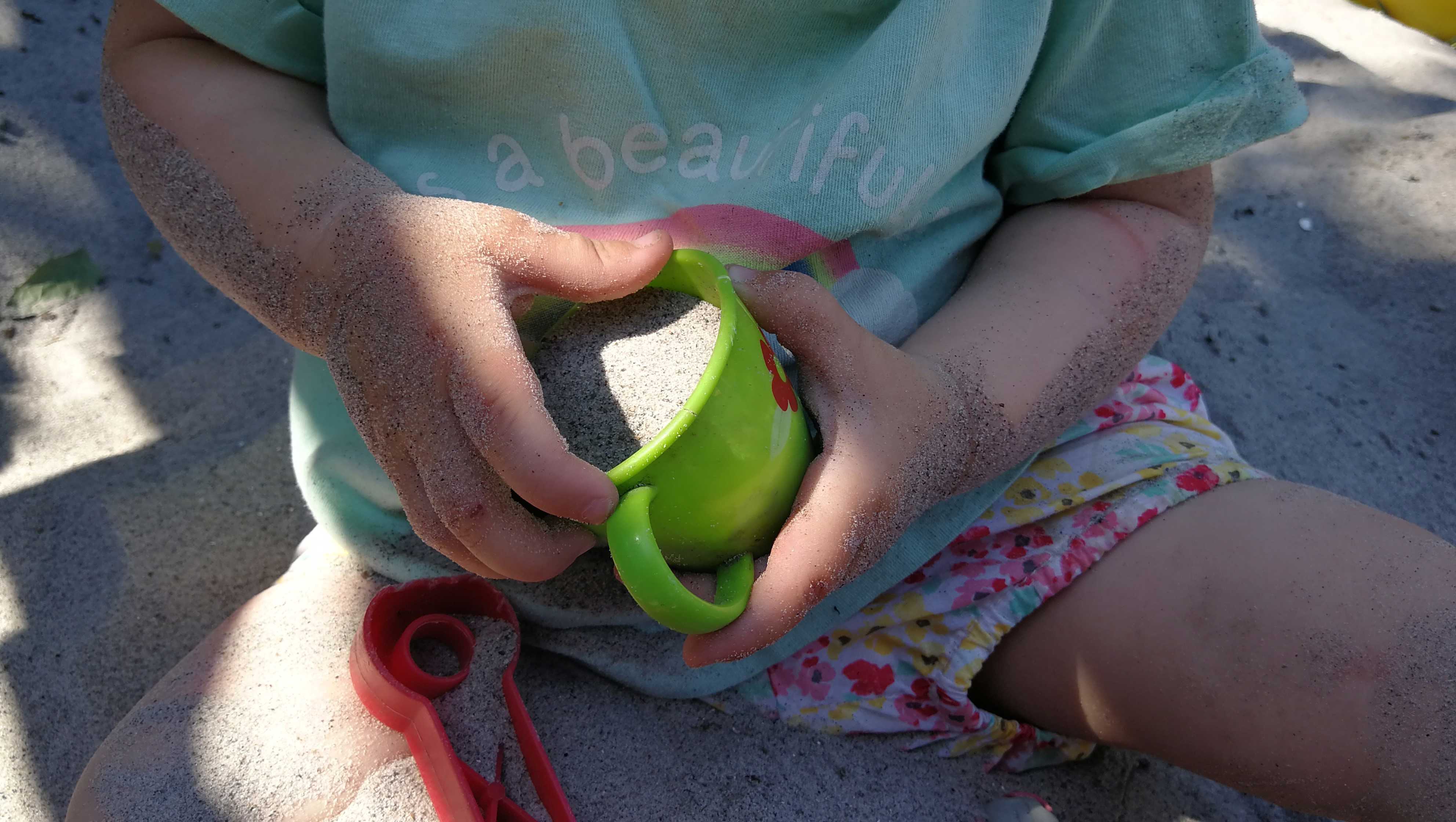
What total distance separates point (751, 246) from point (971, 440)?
0.26 m

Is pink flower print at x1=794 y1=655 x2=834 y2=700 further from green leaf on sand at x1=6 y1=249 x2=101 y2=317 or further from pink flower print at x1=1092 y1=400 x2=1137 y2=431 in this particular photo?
green leaf on sand at x1=6 y1=249 x2=101 y2=317

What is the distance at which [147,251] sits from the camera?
1.62 meters

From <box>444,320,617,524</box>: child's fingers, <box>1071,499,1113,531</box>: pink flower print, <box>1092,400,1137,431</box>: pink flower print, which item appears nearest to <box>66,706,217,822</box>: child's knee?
<box>444,320,617,524</box>: child's fingers

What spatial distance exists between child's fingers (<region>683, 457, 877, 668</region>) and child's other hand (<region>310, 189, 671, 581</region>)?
5.0 inches

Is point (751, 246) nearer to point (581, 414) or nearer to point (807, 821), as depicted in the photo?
point (581, 414)

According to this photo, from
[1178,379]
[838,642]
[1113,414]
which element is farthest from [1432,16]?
[838,642]

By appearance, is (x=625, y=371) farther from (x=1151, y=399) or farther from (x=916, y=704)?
(x=1151, y=399)

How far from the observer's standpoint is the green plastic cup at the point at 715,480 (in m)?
0.64

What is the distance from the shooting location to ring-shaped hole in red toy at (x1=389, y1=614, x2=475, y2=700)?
2.91 ft

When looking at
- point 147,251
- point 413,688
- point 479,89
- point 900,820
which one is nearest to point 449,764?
point 413,688

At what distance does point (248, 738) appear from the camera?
86 cm

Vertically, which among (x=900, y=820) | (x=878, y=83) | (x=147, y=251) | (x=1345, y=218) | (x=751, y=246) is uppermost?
(x=878, y=83)

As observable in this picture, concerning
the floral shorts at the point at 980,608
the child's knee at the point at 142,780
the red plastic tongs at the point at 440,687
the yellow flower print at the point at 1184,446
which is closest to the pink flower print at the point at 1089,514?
the floral shorts at the point at 980,608

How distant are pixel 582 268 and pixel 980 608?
516 mm
